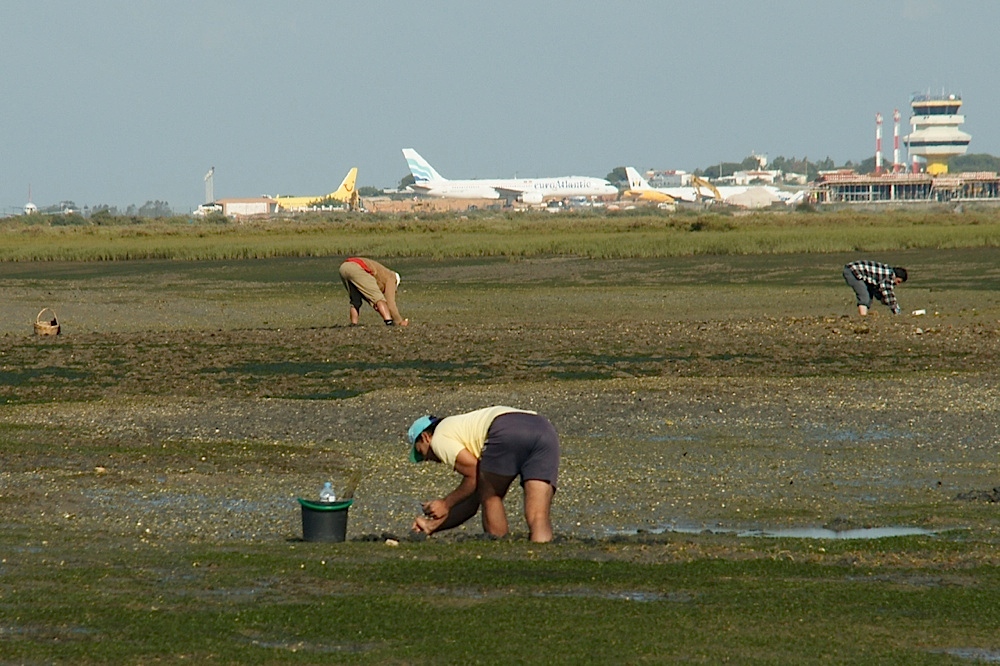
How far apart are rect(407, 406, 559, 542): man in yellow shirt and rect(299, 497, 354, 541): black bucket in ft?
1.77

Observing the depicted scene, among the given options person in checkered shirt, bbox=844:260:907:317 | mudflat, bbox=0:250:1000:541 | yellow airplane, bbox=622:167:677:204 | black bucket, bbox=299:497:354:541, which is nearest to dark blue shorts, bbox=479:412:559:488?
mudflat, bbox=0:250:1000:541

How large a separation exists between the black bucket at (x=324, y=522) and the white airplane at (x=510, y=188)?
156521 mm

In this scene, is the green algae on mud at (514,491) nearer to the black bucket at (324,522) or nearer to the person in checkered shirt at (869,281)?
the black bucket at (324,522)

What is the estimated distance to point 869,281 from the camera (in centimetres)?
2594

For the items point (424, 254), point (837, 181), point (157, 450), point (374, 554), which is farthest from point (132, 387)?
point (837, 181)

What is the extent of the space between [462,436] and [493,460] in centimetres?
28

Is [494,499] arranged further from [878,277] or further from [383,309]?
[878,277]

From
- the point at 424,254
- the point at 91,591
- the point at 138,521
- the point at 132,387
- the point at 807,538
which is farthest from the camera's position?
the point at 424,254

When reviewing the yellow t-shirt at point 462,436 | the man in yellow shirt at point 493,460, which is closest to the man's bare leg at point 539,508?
the man in yellow shirt at point 493,460

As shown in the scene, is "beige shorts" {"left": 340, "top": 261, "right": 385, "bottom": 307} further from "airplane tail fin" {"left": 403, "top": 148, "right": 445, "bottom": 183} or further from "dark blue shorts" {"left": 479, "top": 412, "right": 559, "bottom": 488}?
"airplane tail fin" {"left": 403, "top": 148, "right": 445, "bottom": 183}

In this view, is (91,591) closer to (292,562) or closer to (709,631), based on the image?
(292,562)

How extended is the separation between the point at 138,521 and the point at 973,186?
7011 inches

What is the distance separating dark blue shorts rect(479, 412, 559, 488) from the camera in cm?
961

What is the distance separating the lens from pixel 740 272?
Answer: 43188mm
